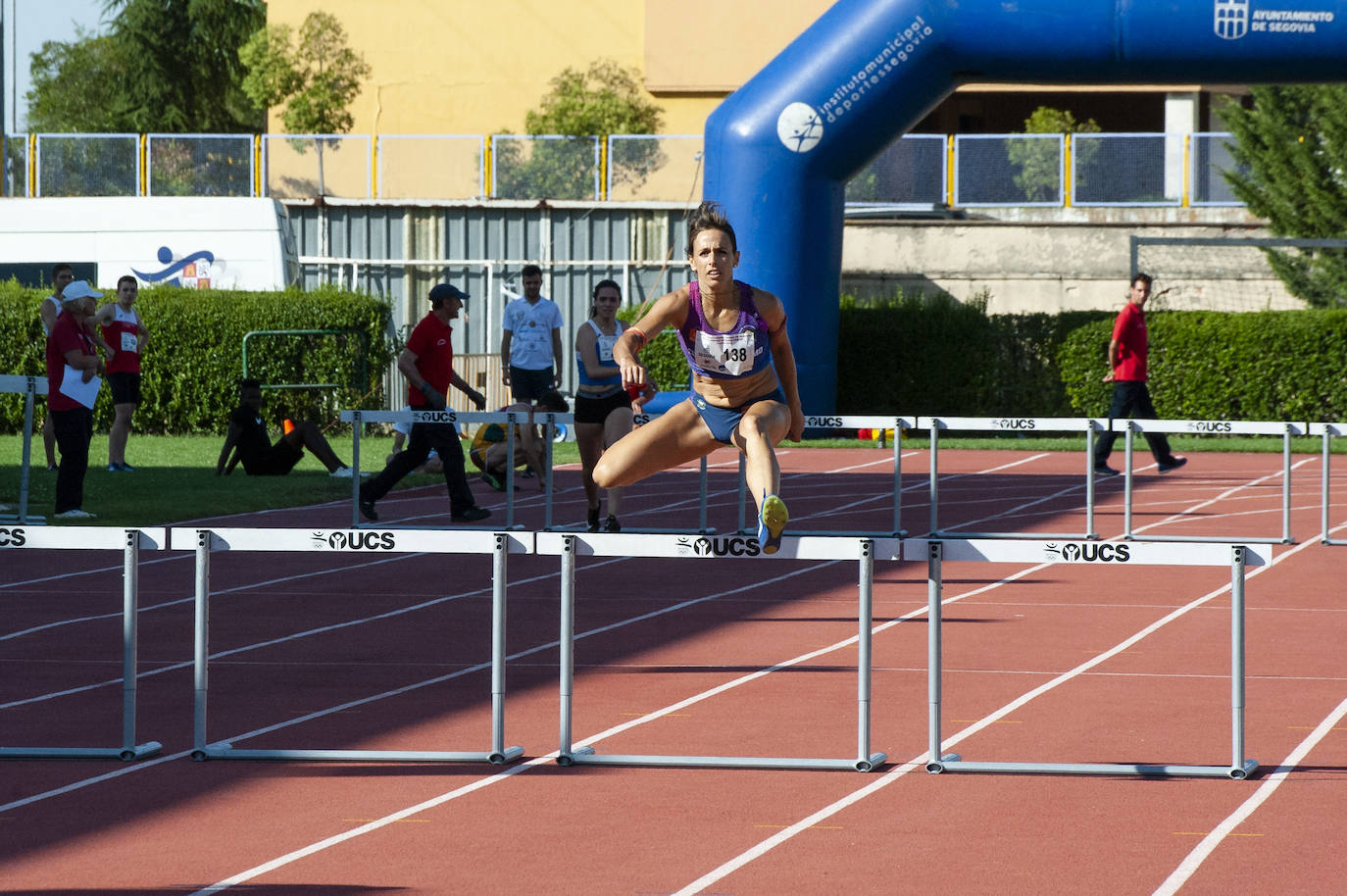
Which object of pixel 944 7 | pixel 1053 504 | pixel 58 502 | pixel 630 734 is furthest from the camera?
pixel 944 7

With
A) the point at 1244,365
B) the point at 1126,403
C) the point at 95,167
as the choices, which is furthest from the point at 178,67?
the point at 1126,403

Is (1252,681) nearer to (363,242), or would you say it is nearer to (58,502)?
(58,502)

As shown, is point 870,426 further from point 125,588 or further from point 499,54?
point 499,54

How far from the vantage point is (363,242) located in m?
30.6

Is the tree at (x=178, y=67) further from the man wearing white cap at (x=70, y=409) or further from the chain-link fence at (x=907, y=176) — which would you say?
the man wearing white cap at (x=70, y=409)

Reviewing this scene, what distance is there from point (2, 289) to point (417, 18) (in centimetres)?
1836

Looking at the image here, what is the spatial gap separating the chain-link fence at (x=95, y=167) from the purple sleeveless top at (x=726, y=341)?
24493 millimetres

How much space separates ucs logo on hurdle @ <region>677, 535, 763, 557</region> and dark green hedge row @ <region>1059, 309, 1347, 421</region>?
18875 millimetres

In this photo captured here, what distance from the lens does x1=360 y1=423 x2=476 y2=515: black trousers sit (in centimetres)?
1439

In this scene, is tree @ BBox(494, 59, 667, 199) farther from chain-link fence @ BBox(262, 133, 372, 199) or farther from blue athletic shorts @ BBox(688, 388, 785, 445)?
blue athletic shorts @ BBox(688, 388, 785, 445)

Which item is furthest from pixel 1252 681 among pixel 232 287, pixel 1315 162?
pixel 1315 162

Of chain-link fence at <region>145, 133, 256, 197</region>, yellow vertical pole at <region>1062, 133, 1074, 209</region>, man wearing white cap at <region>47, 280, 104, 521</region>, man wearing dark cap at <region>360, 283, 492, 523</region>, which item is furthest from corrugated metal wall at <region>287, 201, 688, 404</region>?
man wearing white cap at <region>47, 280, 104, 521</region>

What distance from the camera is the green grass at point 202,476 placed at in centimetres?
1526

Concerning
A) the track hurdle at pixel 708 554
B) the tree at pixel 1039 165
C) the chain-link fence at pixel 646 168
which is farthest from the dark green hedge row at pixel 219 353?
the track hurdle at pixel 708 554
